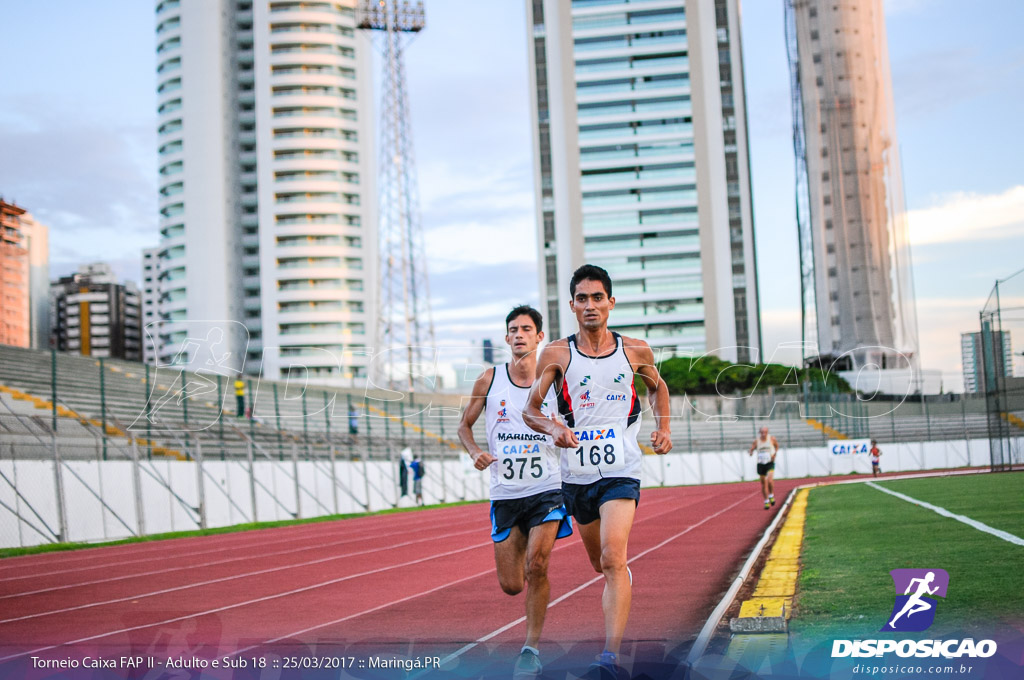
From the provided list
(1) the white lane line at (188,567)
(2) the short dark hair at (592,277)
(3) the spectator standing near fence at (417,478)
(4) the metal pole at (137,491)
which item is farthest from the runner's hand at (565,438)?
(3) the spectator standing near fence at (417,478)

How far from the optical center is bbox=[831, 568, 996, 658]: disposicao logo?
5.59 meters

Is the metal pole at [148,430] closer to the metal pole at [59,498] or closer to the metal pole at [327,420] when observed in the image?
the metal pole at [59,498]

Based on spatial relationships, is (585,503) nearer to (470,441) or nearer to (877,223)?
(470,441)

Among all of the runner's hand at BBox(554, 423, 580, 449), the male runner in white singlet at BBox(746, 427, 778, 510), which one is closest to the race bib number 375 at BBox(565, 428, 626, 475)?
the runner's hand at BBox(554, 423, 580, 449)

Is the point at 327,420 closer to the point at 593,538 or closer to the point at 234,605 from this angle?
the point at 234,605

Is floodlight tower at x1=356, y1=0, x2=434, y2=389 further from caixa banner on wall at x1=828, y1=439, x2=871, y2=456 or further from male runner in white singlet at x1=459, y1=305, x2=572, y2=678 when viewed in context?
male runner in white singlet at x1=459, y1=305, x2=572, y2=678

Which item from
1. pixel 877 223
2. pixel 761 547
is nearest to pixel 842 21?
pixel 877 223

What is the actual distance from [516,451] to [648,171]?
104261 mm

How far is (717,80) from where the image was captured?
10819cm

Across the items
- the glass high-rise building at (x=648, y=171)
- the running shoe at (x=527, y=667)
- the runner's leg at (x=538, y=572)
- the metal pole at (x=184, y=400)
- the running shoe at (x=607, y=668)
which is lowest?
the running shoe at (x=527, y=667)

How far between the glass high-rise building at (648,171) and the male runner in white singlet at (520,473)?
99.1 meters

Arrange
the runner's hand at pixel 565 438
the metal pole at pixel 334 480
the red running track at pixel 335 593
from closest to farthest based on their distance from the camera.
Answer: the runner's hand at pixel 565 438
the red running track at pixel 335 593
the metal pole at pixel 334 480

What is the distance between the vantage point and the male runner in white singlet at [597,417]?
20.6 ft

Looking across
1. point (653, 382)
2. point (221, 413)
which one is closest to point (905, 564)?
point (653, 382)
